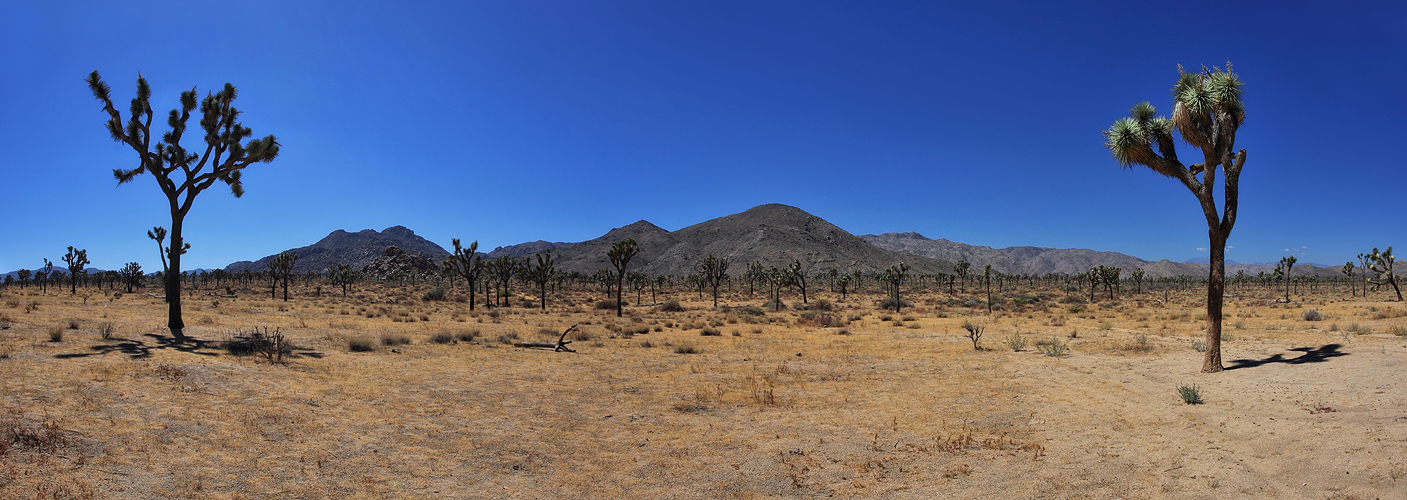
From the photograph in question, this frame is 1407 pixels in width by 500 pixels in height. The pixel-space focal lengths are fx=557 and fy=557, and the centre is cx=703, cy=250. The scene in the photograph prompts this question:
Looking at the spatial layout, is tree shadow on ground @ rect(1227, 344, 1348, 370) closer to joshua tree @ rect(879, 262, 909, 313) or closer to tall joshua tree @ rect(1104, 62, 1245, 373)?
tall joshua tree @ rect(1104, 62, 1245, 373)

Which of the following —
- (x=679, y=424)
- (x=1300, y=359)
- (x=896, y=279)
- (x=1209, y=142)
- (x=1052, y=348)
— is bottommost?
(x=679, y=424)

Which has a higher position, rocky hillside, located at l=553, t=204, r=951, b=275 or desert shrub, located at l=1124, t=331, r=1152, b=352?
rocky hillside, located at l=553, t=204, r=951, b=275

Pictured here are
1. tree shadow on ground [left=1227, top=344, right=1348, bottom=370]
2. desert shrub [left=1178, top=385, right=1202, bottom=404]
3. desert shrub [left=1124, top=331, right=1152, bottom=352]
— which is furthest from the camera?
desert shrub [left=1124, top=331, right=1152, bottom=352]

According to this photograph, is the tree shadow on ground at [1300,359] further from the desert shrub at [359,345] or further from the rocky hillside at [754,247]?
the rocky hillside at [754,247]

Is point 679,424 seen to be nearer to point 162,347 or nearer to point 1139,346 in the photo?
point 162,347

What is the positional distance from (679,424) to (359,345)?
1068cm

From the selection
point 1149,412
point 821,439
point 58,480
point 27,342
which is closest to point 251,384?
point 58,480

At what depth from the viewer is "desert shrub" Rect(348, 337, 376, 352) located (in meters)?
15.1

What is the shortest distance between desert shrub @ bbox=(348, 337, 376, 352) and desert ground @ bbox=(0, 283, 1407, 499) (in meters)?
0.05

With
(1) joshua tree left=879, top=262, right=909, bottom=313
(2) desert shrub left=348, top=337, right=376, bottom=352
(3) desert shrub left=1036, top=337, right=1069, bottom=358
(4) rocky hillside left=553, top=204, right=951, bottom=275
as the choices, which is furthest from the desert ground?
(4) rocky hillside left=553, top=204, right=951, bottom=275

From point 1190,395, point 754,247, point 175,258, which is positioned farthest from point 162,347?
point 754,247

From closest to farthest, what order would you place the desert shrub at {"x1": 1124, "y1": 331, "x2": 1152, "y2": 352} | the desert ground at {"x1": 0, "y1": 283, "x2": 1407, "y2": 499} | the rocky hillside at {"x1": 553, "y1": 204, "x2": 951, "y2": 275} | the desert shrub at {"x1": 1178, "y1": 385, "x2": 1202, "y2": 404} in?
the desert ground at {"x1": 0, "y1": 283, "x2": 1407, "y2": 499}, the desert shrub at {"x1": 1178, "y1": 385, "x2": 1202, "y2": 404}, the desert shrub at {"x1": 1124, "y1": 331, "x2": 1152, "y2": 352}, the rocky hillside at {"x1": 553, "y1": 204, "x2": 951, "y2": 275}

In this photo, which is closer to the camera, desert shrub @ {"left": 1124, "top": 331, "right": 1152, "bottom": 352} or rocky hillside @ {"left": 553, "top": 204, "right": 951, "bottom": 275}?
desert shrub @ {"left": 1124, "top": 331, "right": 1152, "bottom": 352}

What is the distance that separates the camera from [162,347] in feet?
40.7
